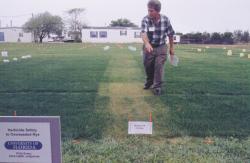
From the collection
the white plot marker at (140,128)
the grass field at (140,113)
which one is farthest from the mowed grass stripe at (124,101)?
the white plot marker at (140,128)

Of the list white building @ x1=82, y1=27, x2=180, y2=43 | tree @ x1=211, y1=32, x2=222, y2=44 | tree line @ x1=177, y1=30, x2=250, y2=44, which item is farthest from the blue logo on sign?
white building @ x1=82, y1=27, x2=180, y2=43

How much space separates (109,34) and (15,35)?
20158 millimetres

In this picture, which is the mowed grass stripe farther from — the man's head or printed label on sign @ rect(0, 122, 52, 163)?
printed label on sign @ rect(0, 122, 52, 163)

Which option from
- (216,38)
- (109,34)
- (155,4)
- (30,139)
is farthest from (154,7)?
(109,34)

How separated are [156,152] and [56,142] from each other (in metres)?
1.70

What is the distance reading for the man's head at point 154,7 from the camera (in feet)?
21.1

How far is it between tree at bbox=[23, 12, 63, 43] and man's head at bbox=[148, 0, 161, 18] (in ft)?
230

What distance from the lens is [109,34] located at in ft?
239

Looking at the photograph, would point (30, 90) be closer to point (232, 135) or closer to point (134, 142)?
point (134, 142)

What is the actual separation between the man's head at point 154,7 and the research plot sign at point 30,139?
14.1 feet

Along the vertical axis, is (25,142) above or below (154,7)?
below

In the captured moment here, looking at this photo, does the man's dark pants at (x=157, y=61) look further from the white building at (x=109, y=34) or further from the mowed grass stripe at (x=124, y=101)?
the white building at (x=109, y=34)

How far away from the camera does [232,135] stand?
465cm

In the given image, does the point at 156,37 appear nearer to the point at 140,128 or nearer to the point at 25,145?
the point at 140,128
